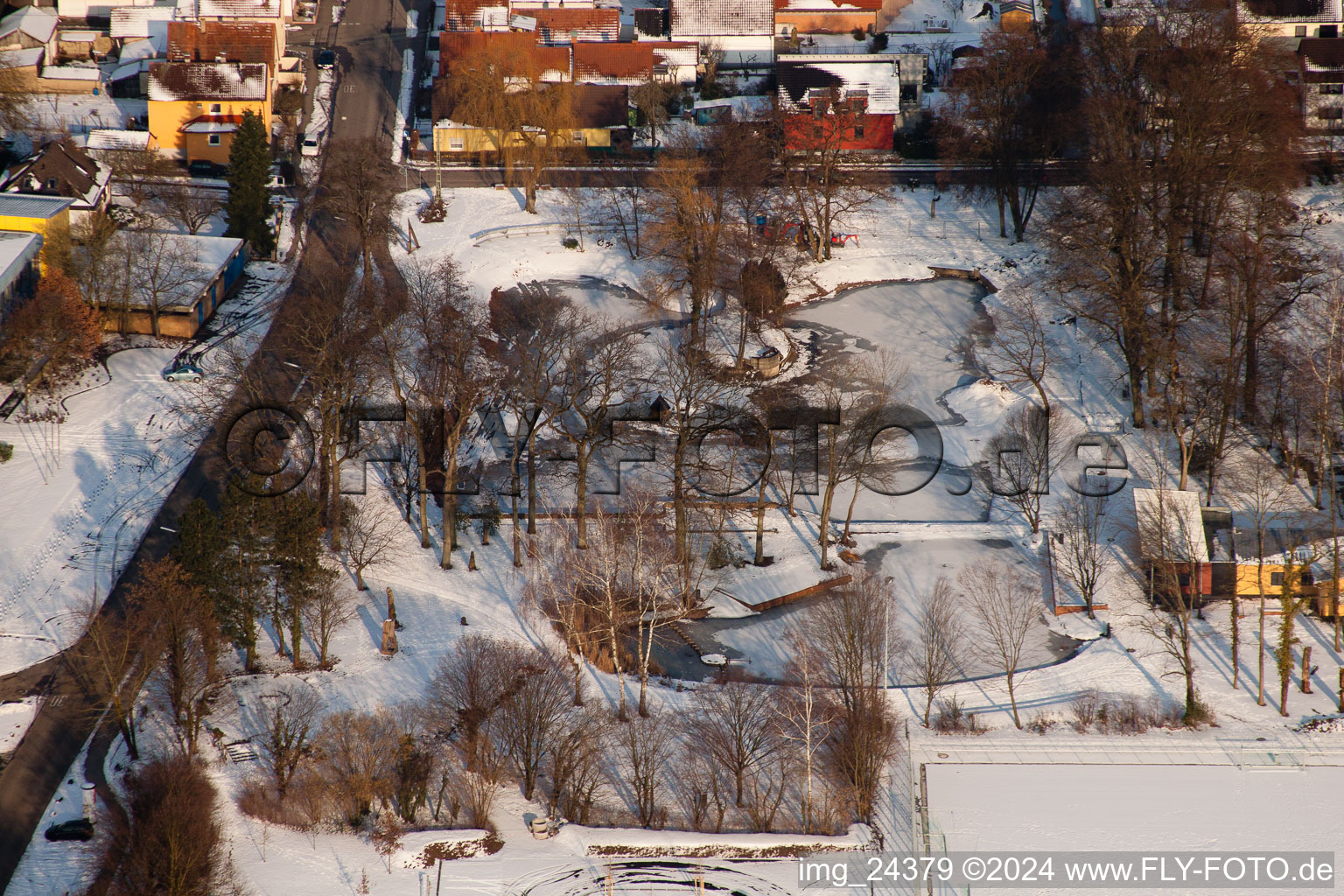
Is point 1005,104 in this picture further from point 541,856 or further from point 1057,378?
point 541,856

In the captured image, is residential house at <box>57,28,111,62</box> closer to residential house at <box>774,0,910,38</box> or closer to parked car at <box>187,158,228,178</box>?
parked car at <box>187,158,228,178</box>

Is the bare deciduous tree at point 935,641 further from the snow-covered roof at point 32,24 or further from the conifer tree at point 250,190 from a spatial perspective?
the snow-covered roof at point 32,24

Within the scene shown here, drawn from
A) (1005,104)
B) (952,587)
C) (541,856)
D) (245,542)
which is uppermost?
(1005,104)

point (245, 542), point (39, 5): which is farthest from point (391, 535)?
point (39, 5)

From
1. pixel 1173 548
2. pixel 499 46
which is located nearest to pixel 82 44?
pixel 499 46

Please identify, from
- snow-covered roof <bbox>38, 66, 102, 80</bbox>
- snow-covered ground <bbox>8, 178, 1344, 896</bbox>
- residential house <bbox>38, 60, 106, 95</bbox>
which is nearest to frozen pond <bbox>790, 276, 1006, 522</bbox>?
snow-covered ground <bbox>8, 178, 1344, 896</bbox>

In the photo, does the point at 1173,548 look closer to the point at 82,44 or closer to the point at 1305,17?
the point at 1305,17
